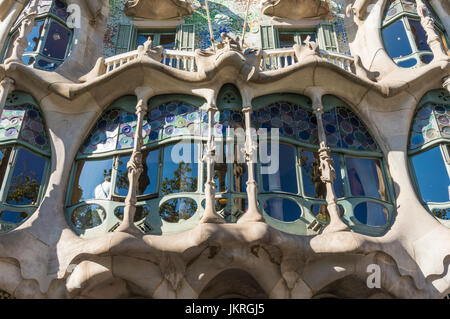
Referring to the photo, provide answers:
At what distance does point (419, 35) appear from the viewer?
12.0 metres

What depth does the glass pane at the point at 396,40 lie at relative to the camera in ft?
38.8

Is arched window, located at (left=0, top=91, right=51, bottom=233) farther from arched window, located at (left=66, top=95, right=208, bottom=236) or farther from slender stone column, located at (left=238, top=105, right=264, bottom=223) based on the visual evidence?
slender stone column, located at (left=238, top=105, right=264, bottom=223)

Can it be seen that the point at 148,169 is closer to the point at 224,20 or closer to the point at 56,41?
the point at 56,41

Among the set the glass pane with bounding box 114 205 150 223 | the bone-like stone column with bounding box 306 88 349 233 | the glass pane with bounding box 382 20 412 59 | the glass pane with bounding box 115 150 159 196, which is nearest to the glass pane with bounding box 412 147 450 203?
the bone-like stone column with bounding box 306 88 349 233

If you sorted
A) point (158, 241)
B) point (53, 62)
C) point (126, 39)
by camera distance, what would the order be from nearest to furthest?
point (158, 241) < point (53, 62) < point (126, 39)

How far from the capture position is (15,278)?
8.30 metres

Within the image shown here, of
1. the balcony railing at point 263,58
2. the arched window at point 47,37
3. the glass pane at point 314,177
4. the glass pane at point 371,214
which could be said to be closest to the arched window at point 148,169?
the balcony railing at point 263,58

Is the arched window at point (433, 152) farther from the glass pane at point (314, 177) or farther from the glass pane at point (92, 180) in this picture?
the glass pane at point (92, 180)

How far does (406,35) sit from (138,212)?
7836 millimetres

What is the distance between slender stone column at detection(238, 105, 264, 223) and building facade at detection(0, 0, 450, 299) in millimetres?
29

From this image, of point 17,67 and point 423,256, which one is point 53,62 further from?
point 423,256

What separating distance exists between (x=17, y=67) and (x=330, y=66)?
6.44 metres

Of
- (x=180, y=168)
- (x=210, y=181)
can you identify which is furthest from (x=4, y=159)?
(x=210, y=181)

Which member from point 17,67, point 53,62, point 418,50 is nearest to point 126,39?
point 53,62
